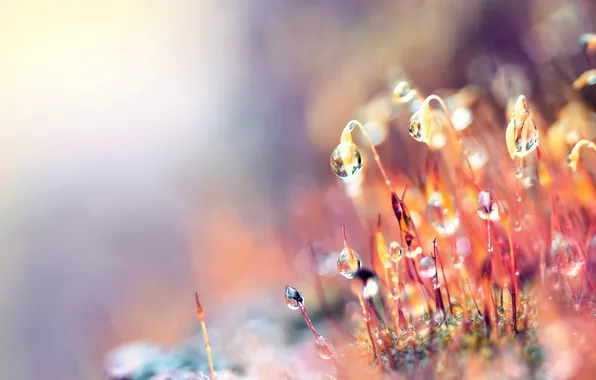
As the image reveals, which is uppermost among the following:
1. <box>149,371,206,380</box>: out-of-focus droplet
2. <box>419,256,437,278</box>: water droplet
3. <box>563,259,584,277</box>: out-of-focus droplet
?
<box>149,371,206,380</box>: out-of-focus droplet

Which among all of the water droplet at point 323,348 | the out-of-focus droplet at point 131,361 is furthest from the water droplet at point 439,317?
the out-of-focus droplet at point 131,361

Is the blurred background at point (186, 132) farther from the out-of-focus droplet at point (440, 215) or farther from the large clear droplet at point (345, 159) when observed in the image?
the large clear droplet at point (345, 159)

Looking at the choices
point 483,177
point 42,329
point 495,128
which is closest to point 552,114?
point 495,128

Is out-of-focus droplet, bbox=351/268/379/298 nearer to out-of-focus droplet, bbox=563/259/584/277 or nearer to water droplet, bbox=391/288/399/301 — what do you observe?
water droplet, bbox=391/288/399/301

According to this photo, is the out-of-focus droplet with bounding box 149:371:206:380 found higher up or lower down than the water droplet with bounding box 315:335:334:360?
higher up

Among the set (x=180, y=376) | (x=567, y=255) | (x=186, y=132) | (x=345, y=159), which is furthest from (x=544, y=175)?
(x=186, y=132)

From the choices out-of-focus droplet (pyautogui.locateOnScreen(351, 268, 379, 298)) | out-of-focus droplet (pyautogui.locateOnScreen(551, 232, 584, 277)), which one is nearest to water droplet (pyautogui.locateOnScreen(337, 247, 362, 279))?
out-of-focus droplet (pyautogui.locateOnScreen(351, 268, 379, 298))

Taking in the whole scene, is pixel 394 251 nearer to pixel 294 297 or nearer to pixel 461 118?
pixel 294 297

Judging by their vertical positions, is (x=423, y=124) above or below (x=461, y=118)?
below
